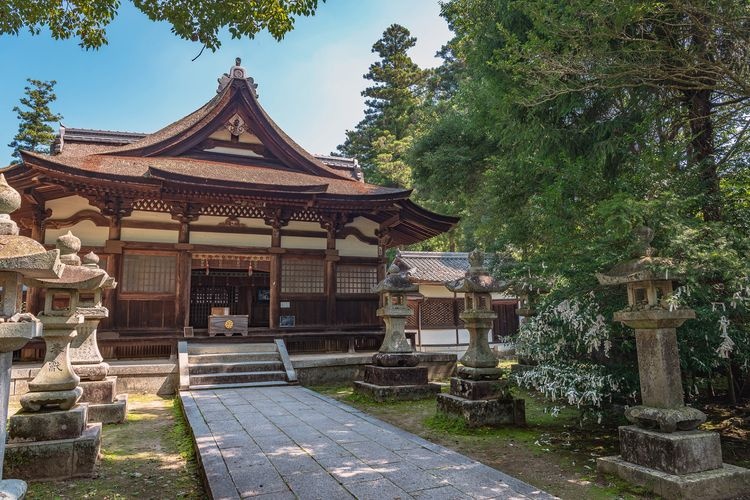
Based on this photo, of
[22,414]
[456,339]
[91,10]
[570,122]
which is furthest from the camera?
[456,339]

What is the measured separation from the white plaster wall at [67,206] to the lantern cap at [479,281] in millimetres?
9339

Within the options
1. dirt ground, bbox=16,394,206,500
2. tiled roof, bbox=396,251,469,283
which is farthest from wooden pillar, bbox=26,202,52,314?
tiled roof, bbox=396,251,469,283

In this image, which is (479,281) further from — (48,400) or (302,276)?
(302,276)

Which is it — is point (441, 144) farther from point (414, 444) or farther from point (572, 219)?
point (414, 444)

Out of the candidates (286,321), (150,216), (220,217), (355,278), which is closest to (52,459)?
(286,321)

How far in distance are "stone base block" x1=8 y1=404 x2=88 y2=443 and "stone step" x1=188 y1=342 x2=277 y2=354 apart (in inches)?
235

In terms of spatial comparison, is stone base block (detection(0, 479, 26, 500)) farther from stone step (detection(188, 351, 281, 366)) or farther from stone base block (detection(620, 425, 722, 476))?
stone step (detection(188, 351, 281, 366))

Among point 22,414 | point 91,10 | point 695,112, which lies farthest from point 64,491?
point 695,112

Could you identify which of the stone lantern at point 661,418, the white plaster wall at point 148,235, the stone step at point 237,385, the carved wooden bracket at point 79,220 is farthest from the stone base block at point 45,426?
the carved wooden bracket at point 79,220

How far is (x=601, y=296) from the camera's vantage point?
211 inches

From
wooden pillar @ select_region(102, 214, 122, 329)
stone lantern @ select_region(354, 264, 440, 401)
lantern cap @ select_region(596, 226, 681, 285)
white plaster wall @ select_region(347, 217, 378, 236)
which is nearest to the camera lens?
lantern cap @ select_region(596, 226, 681, 285)

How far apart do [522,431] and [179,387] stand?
670 centimetres

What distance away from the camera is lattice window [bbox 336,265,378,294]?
13102mm

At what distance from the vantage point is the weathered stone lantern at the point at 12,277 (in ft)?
9.89
